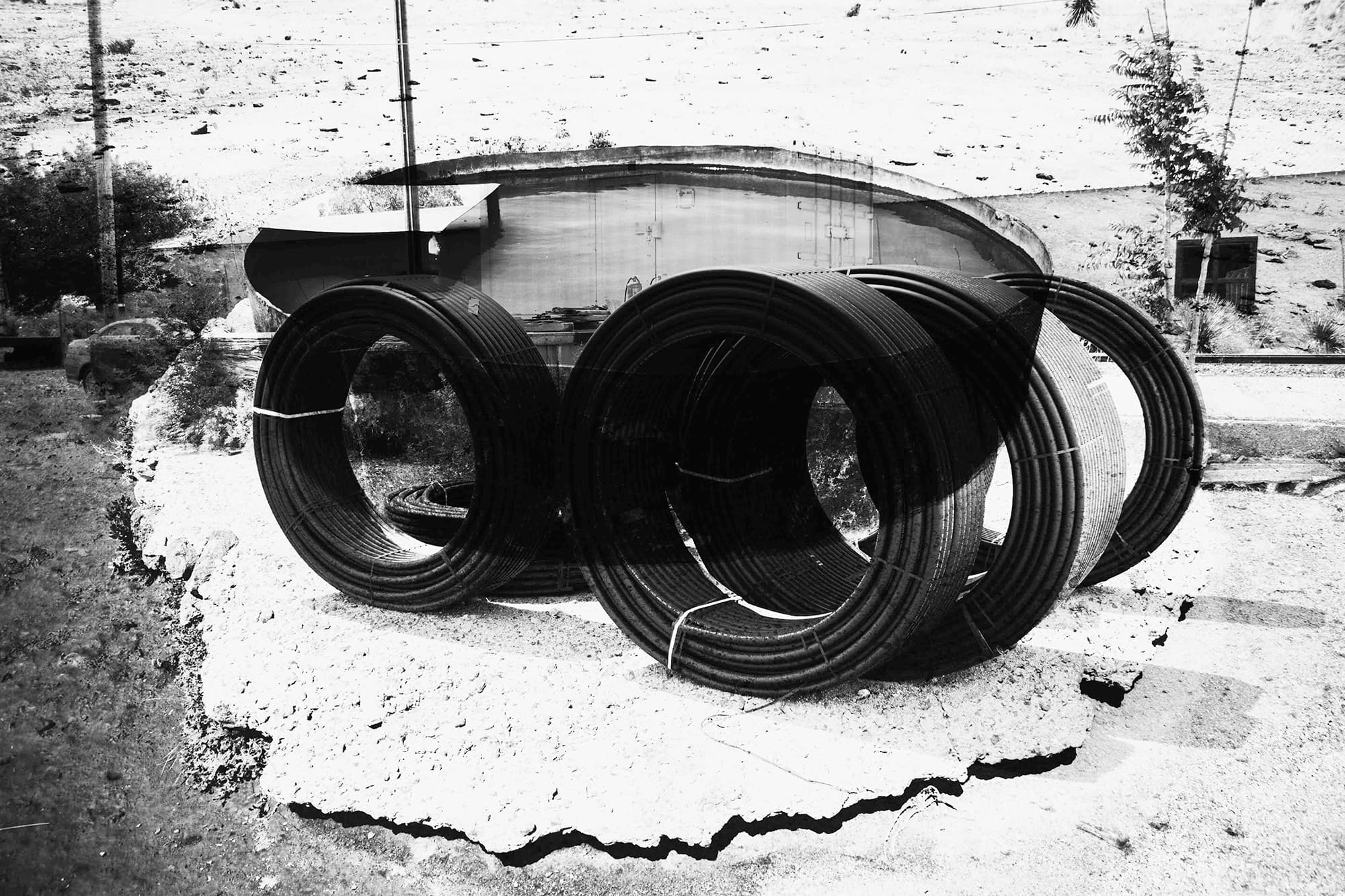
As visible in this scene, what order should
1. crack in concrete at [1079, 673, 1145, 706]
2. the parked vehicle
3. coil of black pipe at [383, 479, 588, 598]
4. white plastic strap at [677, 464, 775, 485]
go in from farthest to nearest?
the parked vehicle < coil of black pipe at [383, 479, 588, 598] < white plastic strap at [677, 464, 775, 485] < crack in concrete at [1079, 673, 1145, 706]

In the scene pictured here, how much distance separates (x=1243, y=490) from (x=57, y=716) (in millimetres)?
7322

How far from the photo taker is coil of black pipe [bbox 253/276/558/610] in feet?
14.7

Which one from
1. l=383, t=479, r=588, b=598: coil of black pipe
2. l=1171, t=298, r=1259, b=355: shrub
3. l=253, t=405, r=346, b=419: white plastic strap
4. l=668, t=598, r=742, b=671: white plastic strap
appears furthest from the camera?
l=1171, t=298, r=1259, b=355: shrub

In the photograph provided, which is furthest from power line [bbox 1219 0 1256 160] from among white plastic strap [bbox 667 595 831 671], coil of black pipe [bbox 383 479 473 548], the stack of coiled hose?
coil of black pipe [bbox 383 479 473 548]

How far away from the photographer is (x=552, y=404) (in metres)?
4.61

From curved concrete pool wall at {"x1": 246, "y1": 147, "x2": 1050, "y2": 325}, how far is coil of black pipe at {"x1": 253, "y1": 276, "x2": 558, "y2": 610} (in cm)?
38

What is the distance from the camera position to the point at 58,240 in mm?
6633

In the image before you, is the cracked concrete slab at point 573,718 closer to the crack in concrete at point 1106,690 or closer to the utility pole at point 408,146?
the crack in concrete at point 1106,690

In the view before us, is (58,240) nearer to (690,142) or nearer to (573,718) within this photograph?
(690,142)

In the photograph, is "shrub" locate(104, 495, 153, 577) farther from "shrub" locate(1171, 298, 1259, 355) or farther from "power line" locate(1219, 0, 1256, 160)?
"shrub" locate(1171, 298, 1259, 355)

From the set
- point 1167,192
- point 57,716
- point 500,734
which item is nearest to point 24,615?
point 57,716

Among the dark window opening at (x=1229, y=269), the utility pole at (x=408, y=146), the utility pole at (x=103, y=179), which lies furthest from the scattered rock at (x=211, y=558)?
the dark window opening at (x=1229, y=269)

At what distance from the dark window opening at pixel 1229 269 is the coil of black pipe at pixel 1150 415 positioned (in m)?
6.35

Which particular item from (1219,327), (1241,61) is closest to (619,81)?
(1241,61)
